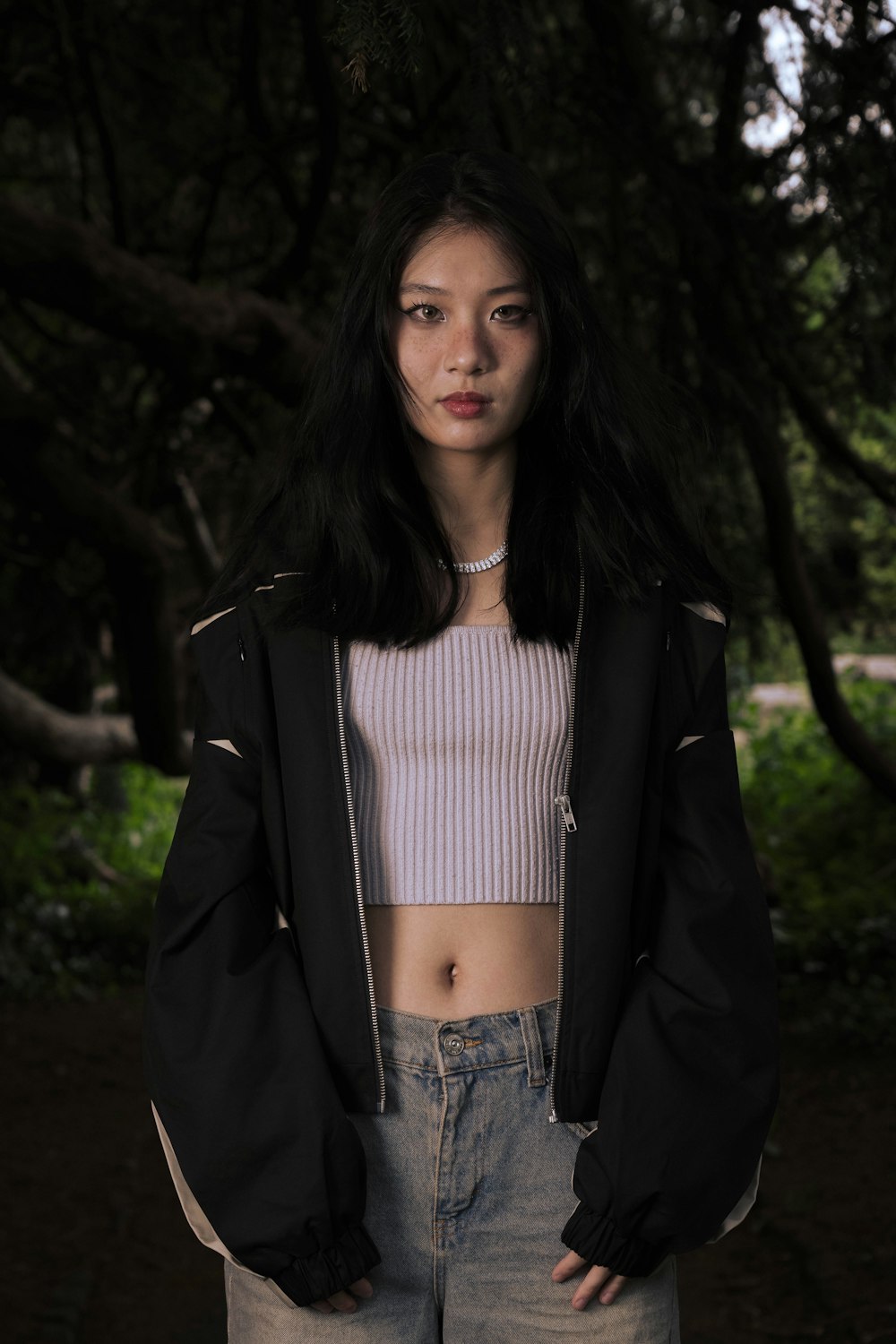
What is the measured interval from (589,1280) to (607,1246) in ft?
0.23

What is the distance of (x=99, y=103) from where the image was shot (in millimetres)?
4324

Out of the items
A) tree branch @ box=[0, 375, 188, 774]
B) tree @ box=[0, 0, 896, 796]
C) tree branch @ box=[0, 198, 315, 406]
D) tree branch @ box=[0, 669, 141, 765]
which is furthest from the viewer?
tree branch @ box=[0, 669, 141, 765]

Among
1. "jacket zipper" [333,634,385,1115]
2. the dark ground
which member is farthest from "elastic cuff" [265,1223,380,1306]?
the dark ground

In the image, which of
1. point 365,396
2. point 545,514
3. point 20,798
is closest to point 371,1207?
point 545,514

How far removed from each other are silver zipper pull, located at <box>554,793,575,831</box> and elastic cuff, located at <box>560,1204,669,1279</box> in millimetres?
448

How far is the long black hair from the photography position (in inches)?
71.0

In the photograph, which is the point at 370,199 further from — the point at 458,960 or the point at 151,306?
the point at 458,960

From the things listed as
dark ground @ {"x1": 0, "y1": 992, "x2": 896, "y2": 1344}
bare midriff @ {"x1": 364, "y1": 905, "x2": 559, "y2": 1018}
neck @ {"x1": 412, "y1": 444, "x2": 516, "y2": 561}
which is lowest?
dark ground @ {"x1": 0, "y1": 992, "x2": 896, "y2": 1344}

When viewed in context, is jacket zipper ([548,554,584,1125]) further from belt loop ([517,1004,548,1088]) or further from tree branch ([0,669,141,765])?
tree branch ([0,669,141,765])

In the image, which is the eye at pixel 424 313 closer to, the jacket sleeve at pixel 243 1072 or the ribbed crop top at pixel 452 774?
the ribbed crop top at pixel 452 774

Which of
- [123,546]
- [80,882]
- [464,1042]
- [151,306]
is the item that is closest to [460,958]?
[464,1042]

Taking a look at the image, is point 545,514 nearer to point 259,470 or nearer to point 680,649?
point 680,649

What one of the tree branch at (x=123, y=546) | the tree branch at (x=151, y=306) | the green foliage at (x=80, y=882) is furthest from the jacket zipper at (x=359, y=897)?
the green foliage at (x=80, y=882)

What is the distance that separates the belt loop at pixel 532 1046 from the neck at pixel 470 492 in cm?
61
